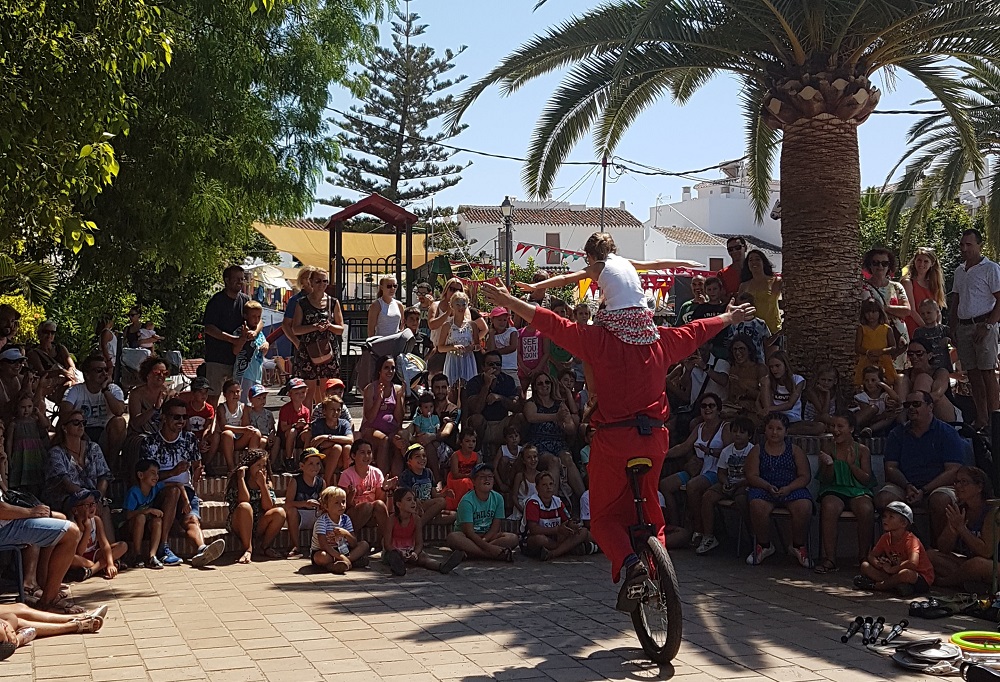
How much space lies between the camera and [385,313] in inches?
473

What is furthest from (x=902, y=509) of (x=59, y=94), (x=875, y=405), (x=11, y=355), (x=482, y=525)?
(x=11, y=355)

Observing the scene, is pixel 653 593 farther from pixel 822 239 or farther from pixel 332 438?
pixel 822 239

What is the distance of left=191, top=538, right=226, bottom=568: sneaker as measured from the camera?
A: 8.94 meters

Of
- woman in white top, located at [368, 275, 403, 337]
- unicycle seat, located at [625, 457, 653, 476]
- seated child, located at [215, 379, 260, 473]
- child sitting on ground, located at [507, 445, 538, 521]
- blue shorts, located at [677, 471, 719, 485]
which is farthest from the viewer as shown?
woman in white top, located at [368, 275, 403, 337]

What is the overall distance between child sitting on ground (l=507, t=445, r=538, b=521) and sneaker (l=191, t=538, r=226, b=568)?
8.39 feet

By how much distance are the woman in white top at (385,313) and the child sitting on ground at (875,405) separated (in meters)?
4.88

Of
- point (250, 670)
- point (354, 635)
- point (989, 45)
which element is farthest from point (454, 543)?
point (989, 45)

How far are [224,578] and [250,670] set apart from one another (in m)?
2.81

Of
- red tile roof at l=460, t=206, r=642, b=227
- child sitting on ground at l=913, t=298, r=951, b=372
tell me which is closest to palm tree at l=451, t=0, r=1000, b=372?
child sitting on ground at l=913, t=298, r=951, b=372

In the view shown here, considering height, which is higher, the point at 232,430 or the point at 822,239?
the point at 822,239

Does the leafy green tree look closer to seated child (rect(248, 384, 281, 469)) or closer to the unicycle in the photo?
seated child (rect(248, 384, 281, 469))

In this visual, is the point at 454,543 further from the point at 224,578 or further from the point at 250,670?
the point at 250,670

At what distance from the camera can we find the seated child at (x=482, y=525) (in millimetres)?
9438

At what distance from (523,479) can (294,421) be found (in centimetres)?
233
